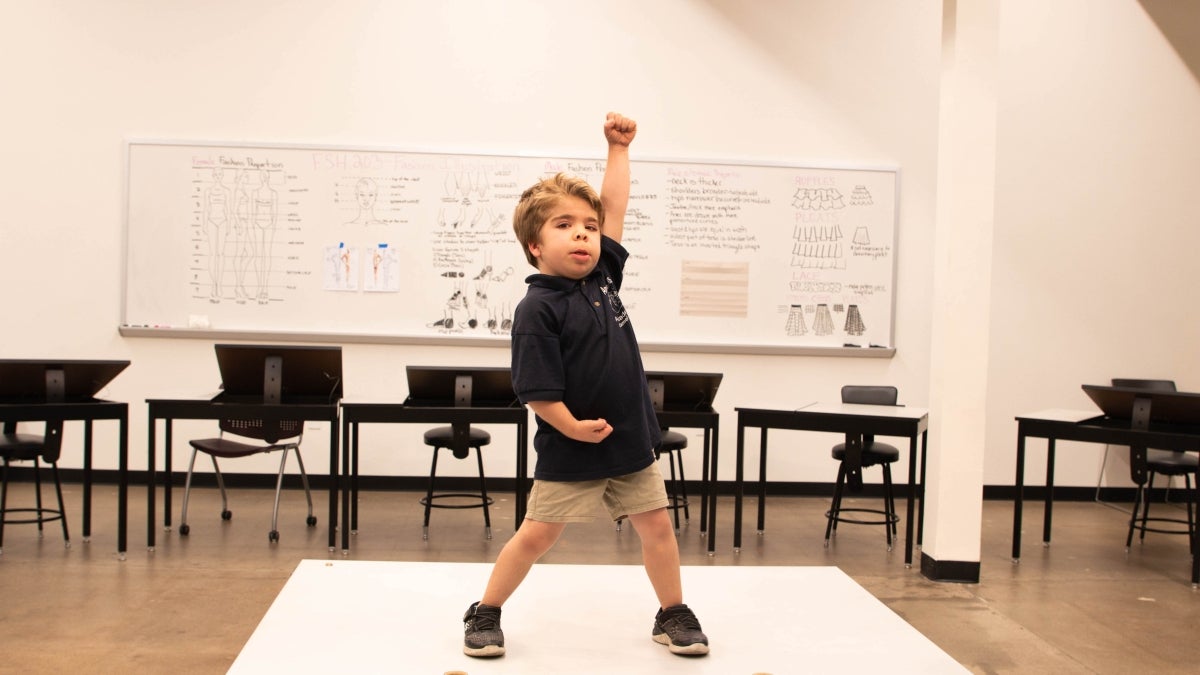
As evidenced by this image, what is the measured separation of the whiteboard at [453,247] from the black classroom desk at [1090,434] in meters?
1.46

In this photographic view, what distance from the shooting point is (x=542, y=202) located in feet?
8.08

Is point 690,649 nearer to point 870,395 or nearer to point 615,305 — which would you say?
point 615,305

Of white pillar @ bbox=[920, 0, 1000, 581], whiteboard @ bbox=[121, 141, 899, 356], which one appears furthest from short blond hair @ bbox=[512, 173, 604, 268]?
whiteboard @ bbox=[121, 141, 899, 356]

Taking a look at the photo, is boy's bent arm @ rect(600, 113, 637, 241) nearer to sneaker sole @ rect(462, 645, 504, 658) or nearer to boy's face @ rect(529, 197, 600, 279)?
boy's face @ rect(529, 197, 600, 279)

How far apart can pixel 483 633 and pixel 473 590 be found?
596 millimetres

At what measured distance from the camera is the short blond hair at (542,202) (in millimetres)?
2465

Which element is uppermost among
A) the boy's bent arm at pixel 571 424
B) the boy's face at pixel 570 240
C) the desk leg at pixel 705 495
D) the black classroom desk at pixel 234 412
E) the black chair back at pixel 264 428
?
the boy's face at pixel 570 240

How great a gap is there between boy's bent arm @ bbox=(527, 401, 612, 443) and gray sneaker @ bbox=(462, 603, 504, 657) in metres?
0.50

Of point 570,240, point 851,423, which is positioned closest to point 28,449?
point 570,240

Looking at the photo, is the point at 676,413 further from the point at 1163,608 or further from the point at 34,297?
the point at 34,297

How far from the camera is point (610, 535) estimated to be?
5.07 m

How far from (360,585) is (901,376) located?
425 centimetres

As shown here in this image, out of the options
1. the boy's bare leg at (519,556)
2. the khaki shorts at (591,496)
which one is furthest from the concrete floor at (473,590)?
the khaki shorts at (591,496)

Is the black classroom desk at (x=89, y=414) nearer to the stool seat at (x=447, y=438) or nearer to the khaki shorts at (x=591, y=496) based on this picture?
the stool seat at (x=447, y=438)
